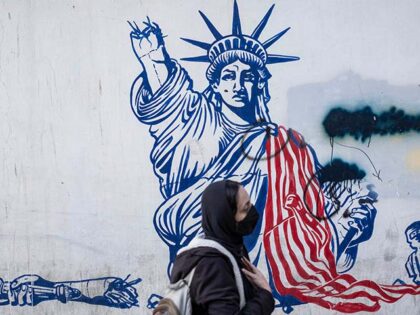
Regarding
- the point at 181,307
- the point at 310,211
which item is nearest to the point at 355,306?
the point at 310,211

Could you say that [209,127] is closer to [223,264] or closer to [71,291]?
[71,291]

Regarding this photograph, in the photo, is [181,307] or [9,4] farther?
[9,4]

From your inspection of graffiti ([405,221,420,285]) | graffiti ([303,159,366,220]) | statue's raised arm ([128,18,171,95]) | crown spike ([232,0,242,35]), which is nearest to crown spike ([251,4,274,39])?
crown spike ([232,0,242,35])

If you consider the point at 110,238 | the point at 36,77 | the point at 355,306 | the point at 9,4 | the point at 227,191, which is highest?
the point at 9,4

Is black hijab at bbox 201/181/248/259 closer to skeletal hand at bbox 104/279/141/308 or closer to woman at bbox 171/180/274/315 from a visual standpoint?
woman at bbox 171/180/274/315

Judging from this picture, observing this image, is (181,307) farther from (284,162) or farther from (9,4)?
(9,4)

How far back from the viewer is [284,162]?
5.39m

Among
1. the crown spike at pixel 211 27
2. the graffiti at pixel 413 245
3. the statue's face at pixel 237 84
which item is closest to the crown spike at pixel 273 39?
the statue's face at pixel 237 84

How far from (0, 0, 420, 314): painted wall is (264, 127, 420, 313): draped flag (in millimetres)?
88

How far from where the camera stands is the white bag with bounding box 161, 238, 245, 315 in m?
2.96

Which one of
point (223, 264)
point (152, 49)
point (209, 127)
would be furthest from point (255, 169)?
point (223, 264)

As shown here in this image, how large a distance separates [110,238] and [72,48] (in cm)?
139

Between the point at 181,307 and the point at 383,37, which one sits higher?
the point at 383,37

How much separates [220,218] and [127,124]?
8.07 feet
